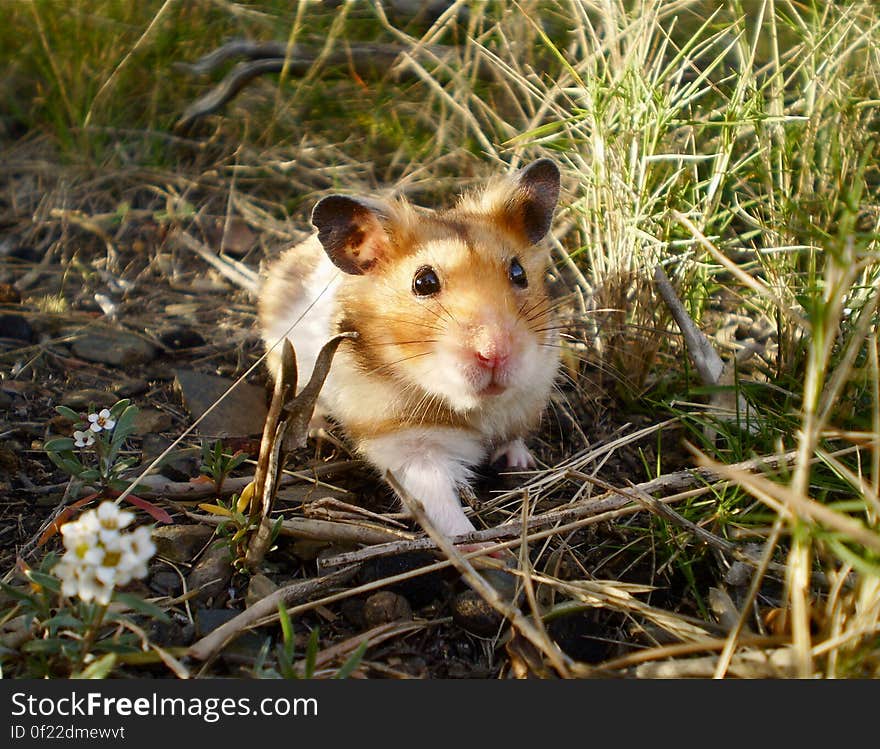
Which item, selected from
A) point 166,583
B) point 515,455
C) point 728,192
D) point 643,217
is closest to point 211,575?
point 166,583

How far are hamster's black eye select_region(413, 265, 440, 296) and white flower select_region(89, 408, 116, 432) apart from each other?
1.08 metres

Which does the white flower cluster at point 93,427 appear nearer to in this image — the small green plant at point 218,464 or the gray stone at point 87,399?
the small green plant at point 218,464

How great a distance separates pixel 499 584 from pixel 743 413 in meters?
1.19

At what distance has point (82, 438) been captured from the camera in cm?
254

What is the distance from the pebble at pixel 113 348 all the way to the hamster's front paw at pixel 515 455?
5.62 feet

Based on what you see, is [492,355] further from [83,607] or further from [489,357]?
[83,607]

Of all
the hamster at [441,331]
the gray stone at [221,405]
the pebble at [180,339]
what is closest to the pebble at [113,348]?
the pebble at [180,339]

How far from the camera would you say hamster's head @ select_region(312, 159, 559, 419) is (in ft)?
8.78

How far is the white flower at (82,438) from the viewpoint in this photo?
2.51 meters

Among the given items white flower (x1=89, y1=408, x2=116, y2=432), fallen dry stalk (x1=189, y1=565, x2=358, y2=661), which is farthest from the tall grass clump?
white flower (x1=89, y1=408, x2=116, y2=432)

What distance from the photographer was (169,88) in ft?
17.5

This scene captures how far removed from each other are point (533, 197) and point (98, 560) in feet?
6.95

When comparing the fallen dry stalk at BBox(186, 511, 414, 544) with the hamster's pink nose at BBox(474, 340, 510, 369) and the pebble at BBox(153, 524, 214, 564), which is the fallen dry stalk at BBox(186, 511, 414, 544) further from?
the hamster's pink nose at BBox(474, 340, 510, 369)

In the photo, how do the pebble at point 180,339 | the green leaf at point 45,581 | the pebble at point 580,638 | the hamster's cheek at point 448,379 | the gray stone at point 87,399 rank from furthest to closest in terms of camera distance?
the pebble at point 180,339 < the gray stone at point 87,399 < the hamster's cheek at point 448,379 < the pebble at point 580,638 < the green leaf at point 45,581
